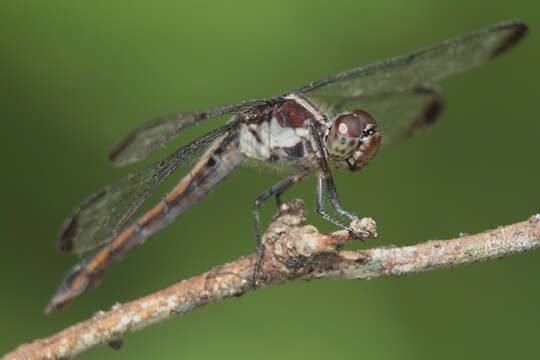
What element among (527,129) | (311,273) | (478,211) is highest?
(527,129)

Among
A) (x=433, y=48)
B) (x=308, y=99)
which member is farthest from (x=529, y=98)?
(x=308, y=99)

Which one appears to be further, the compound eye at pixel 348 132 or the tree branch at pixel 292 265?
the compound eye at pixel 348 132

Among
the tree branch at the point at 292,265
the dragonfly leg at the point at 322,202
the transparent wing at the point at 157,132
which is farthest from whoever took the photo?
the transparent wing at the point at 157,132

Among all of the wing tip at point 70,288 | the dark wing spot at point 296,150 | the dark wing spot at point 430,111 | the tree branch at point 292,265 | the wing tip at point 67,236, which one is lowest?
the tree branch at point 292,265

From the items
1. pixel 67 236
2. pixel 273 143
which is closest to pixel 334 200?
pixel 273 143

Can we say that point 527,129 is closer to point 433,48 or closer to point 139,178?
point 433,48

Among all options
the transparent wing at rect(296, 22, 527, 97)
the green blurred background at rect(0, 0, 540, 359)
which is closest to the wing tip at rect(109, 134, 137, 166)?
the green blurred background at rect(0, 0, 540, 359)

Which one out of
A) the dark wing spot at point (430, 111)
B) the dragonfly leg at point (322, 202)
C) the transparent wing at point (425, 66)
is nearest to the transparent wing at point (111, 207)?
the dragonfly leg at point (322, 202)

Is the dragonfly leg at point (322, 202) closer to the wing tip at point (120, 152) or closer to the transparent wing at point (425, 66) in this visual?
the transparent wing at point (425, 66)
